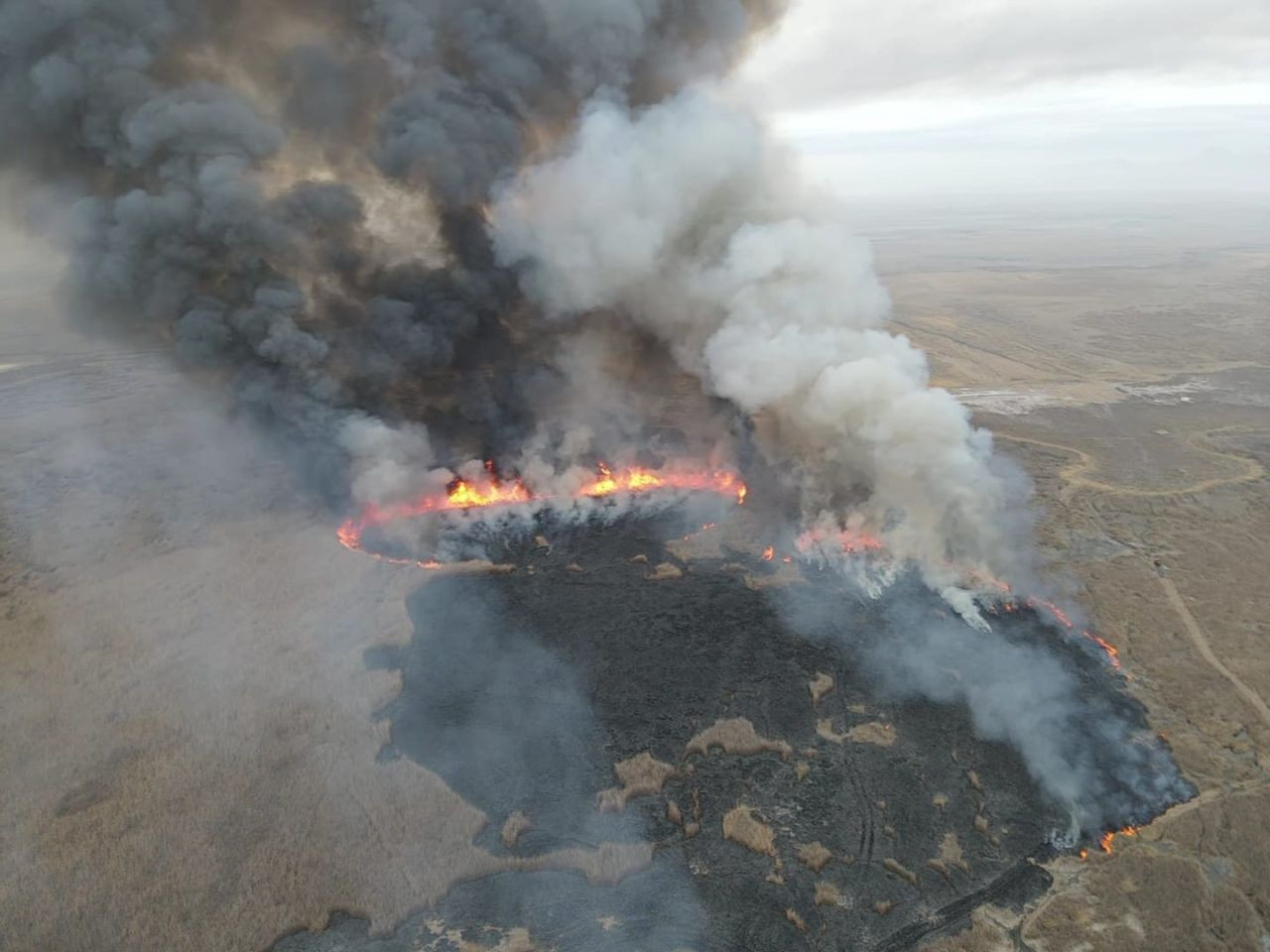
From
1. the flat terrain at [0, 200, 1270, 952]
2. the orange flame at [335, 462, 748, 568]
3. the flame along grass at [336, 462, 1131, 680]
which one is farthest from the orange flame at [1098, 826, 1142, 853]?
the orange flame at [335, 462, 748, 568]

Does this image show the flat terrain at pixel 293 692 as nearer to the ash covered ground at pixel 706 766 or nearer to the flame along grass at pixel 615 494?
the ash covered ground at pixel 706 766

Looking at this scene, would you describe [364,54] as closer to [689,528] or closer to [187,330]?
[187,330]

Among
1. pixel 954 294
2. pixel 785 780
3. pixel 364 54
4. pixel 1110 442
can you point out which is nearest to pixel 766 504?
pixel 785 780

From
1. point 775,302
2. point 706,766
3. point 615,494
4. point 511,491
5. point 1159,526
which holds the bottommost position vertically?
point 1159,526

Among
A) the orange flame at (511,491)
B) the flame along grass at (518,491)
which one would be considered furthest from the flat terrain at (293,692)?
the flame along grass at (518,491)

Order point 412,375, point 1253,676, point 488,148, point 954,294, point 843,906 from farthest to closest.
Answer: point 954,294 → point 412,375 → point 488,148 → point 1253,676 → point 843,906

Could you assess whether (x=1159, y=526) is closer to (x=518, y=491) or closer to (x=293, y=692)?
(x=518, y=491)

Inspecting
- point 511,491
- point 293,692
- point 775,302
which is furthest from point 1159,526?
point 293,692
